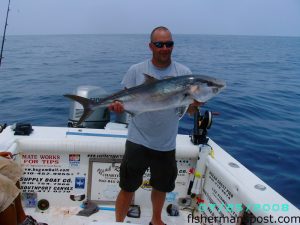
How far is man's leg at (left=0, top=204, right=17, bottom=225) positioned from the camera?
2893 millimetres

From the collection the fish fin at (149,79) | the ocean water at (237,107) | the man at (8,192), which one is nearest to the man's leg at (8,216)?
the man at (8,192)

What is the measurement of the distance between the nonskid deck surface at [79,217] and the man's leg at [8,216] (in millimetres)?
1038

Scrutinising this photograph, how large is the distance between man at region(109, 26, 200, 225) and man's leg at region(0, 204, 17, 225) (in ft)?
3.61

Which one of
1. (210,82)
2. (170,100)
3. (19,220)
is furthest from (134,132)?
(19,220)

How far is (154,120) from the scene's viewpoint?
3363mm

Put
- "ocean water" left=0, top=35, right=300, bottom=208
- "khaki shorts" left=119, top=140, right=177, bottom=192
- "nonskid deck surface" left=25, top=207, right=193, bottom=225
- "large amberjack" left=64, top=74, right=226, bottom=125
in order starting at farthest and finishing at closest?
"ocean water" left=0, top=35, right=300, bottom=208, "nonskid deck surface" left=25, top=207, right=193, bottom=225, "khaki shorts" left=119, top=140, right=177, bottom=192, "large amberjack" left=64, top=74, right=226, bottom=125

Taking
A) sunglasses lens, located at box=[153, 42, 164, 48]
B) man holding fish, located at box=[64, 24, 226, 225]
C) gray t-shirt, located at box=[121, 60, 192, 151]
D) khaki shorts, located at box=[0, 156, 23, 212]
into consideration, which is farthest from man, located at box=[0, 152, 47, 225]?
sunglasses lens, located at box=[153, 42, 164, 48]

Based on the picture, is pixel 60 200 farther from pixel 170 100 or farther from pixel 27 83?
pixel 27 83

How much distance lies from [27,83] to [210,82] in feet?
43.7

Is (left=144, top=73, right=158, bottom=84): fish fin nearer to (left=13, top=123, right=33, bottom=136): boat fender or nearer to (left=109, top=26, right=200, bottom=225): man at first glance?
(left=109, top=26, right=200, bottom=225): man

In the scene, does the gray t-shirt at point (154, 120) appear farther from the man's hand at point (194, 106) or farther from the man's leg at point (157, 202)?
the man's leg at point (157, 202)

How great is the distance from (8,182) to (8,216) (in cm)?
29

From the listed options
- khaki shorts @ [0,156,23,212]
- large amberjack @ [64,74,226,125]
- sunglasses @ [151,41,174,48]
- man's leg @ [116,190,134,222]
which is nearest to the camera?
khaki shorts @ [0,156,23,212]

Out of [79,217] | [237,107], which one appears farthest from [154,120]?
[237,107]
